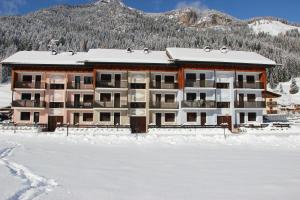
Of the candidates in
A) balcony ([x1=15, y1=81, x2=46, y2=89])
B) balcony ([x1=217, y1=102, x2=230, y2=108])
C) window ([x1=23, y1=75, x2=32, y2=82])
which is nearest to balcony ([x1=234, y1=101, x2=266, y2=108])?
balcony ([x1=217, y1=102, x2=230, y2=108])

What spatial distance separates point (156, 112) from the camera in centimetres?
4506

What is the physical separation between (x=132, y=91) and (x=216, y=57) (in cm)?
1243

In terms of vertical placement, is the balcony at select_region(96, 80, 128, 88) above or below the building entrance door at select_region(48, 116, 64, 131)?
above

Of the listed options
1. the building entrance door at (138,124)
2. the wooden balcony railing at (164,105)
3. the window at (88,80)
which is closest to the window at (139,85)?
the wooden balcony railing at (164,105)

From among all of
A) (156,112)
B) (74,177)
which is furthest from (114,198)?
(156,112)

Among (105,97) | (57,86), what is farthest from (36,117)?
(105,97)

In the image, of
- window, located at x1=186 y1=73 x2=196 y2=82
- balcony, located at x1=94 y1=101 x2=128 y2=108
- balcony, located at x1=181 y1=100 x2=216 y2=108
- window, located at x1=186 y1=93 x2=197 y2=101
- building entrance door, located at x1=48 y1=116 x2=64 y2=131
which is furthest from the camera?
window, located at x1=186 y1=73 x2=196 y2=82

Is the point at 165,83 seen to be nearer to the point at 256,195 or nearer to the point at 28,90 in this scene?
the point at 28,90

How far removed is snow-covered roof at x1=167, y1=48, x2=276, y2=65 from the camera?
147ft

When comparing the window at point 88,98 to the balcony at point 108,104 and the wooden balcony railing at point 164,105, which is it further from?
the wooden balcony railing at point 164,105

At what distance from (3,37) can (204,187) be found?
16229 centimetres

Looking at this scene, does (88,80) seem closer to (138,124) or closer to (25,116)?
(138,124)

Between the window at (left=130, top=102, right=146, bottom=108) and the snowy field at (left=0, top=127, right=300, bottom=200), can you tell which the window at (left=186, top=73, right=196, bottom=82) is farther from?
the snowy field at (left=0, top=127, right=300, bottom=200)

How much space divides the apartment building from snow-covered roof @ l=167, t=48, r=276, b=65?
15cm
